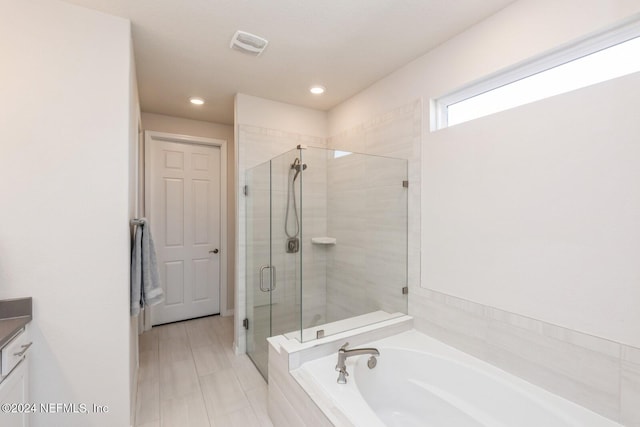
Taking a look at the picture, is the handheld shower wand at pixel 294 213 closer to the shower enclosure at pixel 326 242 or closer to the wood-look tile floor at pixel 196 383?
the shower enclosure at pixel 326 242

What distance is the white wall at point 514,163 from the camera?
129 cm

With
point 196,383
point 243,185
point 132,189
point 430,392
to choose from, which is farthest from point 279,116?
point 430,392

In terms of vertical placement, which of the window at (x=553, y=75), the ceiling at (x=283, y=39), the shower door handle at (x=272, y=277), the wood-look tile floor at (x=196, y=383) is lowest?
the wood-look tile floor at (x=196, y=383)

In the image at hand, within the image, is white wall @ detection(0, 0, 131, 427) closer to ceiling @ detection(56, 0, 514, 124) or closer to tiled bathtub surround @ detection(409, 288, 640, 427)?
ceiling @ detection(56, 0, 514, 124)

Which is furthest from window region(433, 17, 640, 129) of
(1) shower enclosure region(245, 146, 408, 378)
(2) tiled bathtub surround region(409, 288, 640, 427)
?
(2) tiled bathtub surround region(409, 288, 640, 427)

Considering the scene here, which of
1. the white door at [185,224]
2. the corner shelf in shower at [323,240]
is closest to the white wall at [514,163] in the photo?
the corner shelf in shower at [323,240]

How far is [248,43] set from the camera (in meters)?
1.99

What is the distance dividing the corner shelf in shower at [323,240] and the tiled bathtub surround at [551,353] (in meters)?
0.93

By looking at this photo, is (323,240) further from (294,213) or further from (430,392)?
(430,392)

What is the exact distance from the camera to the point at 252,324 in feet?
9.11

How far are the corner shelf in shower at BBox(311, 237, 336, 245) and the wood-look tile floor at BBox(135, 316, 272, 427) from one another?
1.22m

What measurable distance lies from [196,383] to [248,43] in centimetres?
262

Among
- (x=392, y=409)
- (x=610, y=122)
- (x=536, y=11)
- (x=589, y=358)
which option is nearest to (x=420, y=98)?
(x=536, y=11)

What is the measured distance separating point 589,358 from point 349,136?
7.84 ft
